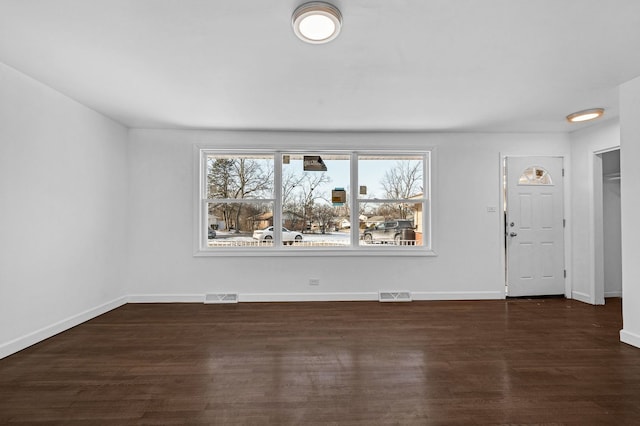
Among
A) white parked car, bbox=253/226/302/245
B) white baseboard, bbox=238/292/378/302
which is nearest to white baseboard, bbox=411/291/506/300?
white baseboard, bbox=238/292/378/302

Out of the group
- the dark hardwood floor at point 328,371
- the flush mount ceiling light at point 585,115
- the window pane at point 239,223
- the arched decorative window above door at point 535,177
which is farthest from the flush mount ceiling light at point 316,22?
the arched decorative window above door at point 535,177

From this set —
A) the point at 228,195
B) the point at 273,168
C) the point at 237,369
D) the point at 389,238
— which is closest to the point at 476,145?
the point at 389,238

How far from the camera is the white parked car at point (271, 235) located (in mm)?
4555

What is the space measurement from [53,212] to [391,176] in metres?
4.14

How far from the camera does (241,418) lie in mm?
1830

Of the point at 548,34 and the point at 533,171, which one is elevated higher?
the point at 548,34

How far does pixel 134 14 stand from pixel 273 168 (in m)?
2.78

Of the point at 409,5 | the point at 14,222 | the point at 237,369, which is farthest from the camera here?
the point at 14,222

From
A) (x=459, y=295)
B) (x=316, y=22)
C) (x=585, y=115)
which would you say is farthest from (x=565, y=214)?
(x=316, y=22)

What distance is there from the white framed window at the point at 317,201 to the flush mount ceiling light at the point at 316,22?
8.27 ft

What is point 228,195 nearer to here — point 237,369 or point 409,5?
point 237,369

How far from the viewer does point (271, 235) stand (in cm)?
456

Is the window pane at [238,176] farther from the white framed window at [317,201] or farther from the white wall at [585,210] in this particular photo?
the white wall at [585,210]

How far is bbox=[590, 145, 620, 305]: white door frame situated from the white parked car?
4168mm
